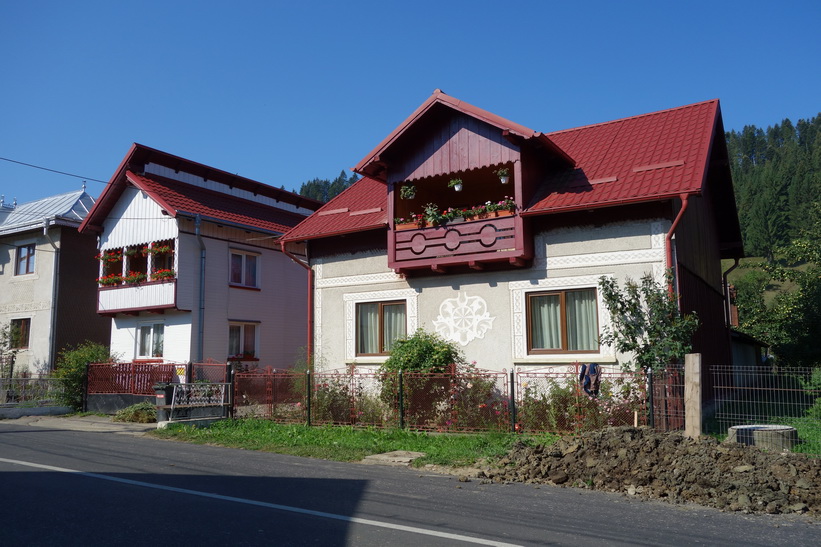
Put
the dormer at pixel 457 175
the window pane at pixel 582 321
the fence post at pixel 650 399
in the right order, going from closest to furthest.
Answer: the fence post at pixel 650 399 < the window pane at pixel 582 321 < the dormer at pixel 457 175

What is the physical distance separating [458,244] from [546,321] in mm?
2708

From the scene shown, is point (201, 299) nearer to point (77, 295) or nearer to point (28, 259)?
point (77, 295)

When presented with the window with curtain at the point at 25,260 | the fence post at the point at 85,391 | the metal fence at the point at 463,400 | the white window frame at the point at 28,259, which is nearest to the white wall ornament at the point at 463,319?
the metal fence at the point at 463,400

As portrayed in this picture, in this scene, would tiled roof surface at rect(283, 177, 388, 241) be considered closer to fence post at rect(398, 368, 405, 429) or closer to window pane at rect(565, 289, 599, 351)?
fence post at rect(398, 368, 405, 429)

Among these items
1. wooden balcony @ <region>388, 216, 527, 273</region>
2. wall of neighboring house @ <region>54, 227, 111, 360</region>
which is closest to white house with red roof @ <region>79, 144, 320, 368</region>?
wall of neighboring house @ <region>54, 227, 111, 360</region>

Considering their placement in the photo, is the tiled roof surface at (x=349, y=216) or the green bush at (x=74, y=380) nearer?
the tiled roof surface at (x=349, y=216)

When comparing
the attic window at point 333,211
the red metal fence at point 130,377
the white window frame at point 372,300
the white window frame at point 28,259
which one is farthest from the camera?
the white window frame at point 28,259

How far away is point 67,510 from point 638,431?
7.77 m

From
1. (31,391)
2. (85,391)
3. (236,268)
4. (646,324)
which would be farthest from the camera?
(236,268)

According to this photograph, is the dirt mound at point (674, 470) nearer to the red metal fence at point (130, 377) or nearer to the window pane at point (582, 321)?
the window pane at point (582, 321)

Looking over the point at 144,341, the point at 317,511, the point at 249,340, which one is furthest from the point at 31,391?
the point at 317,511

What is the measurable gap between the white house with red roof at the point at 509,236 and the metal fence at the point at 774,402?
7.90 ft

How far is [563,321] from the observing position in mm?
15039

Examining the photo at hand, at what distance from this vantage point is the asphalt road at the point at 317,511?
6211 millimetres
